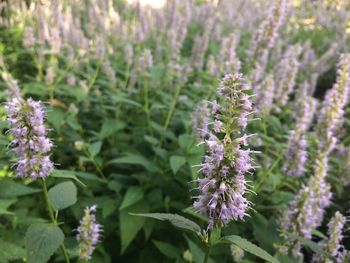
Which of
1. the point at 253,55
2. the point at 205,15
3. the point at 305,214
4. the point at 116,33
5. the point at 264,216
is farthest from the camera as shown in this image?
the point at 205,15

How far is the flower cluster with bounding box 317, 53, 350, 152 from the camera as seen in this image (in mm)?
4164

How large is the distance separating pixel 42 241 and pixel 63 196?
375mm

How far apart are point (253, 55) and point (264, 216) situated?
221 cm

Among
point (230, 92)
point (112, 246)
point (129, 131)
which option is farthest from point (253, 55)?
point (230, 92)

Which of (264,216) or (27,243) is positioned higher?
(27,243)

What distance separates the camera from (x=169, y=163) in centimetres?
432

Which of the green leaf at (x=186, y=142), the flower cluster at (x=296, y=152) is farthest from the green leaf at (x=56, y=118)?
the flower cluster at (x=296, y=152)

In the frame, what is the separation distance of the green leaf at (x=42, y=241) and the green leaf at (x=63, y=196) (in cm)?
17

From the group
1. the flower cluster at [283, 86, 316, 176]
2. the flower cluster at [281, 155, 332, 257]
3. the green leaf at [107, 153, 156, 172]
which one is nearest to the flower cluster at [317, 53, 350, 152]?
the flower cluster at [283, 86, 316, 176]

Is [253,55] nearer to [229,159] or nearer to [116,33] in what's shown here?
[116,33]

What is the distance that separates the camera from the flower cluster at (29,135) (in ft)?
7.29

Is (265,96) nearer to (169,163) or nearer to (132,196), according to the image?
(169,163)

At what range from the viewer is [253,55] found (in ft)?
18.2

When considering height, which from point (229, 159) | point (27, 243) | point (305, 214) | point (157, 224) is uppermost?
point (229, 159)
